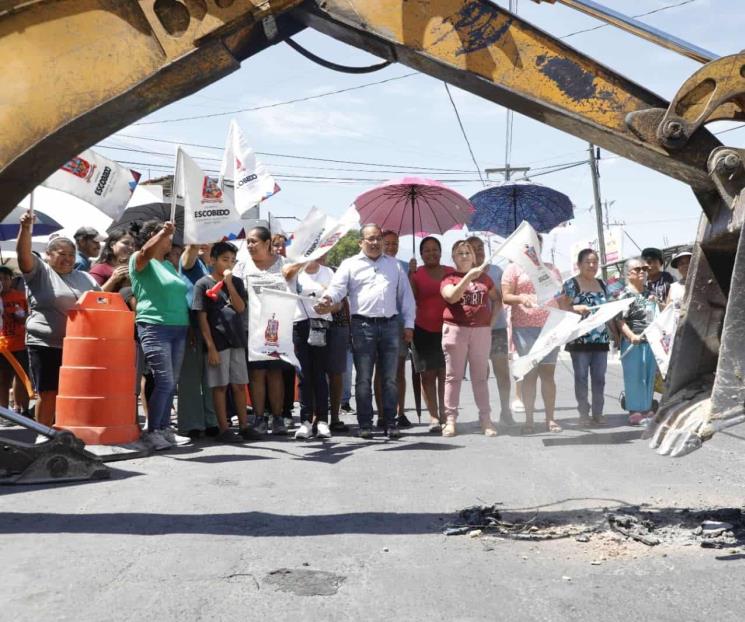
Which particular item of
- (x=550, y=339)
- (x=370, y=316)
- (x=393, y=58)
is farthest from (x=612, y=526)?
(x=370, y=316)

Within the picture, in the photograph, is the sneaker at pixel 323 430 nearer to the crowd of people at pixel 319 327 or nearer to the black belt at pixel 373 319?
the crowd of people at pixel 319 327

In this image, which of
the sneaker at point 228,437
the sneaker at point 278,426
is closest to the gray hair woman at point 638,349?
the sneaker at point 278,426

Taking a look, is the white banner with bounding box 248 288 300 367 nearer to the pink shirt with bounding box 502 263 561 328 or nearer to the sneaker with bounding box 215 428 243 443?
the sneaker with bounding box 215 428 243 443

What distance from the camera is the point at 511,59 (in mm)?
4121

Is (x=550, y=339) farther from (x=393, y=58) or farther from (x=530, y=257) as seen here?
(x=393, y=58)

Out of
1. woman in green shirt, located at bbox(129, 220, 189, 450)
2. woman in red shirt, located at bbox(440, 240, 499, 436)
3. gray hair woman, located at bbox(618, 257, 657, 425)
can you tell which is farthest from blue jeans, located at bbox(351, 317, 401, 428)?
gray hair woman, located at bbox(618, 257, 657, 425)

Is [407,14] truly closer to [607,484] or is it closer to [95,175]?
[607,484]

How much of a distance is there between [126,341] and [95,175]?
8.52 feet

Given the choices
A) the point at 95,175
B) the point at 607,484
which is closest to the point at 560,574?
the point at 607,484

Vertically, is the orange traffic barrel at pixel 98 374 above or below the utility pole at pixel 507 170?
below

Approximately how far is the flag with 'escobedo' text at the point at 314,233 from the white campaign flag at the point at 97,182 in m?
2.21

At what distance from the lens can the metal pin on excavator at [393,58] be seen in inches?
159

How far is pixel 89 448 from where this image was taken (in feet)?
22.1

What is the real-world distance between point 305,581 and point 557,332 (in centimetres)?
399
